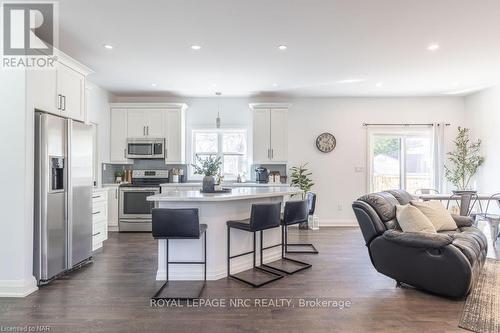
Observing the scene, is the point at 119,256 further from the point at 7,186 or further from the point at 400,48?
the point at 400,48

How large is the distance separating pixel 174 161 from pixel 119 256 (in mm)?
2404

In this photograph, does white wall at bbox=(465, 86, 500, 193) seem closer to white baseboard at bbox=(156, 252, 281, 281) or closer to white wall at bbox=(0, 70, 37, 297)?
white baseboard at bbox=(156, 252, 281, 281)

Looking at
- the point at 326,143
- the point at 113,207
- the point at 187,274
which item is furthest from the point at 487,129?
the point at 113,207

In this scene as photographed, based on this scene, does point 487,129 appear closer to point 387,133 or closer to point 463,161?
point 463,161

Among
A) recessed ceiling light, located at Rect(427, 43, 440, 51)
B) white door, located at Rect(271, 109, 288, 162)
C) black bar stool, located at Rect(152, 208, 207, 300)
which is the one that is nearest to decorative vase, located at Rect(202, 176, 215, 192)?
black bar stool, located at Rect(152, 208, 207, 300)

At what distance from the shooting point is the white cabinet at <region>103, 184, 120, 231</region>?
5.79 m

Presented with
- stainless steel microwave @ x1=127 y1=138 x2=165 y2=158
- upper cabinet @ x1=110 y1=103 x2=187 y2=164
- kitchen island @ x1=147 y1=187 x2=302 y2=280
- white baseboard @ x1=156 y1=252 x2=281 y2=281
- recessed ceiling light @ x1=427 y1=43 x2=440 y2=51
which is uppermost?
recessed ceiling light @ x1=427 y1=43 x2=440 y2=51

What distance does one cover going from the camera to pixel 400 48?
3898 millimetres

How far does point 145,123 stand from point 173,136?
0.64 meters

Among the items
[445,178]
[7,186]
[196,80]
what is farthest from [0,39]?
[445,178]

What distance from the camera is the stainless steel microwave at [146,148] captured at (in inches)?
242

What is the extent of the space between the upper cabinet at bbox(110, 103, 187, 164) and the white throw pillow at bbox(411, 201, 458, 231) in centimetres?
446

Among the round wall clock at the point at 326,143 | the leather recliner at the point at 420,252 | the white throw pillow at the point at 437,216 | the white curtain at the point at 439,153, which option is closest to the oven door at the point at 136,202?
the round wall clock at the point at 326,143

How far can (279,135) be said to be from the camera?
629 cm
